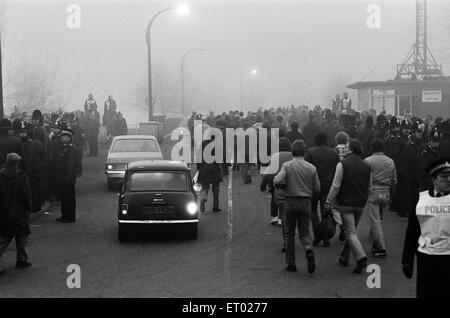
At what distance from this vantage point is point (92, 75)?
300 feet

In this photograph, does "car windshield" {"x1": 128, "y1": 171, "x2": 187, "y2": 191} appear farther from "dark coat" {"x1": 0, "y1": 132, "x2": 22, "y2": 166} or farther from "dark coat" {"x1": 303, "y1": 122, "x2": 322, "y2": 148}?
"dark coat" {"x1": 303, "y1": 122, "x2": 322, "y2": 148}

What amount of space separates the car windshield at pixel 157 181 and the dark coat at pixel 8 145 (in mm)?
2267

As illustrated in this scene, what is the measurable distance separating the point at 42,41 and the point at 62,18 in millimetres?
6606

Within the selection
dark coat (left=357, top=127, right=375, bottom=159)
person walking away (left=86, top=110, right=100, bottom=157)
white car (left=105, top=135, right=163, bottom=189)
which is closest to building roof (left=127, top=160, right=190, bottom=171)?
dark coat (left=357, top=127, right=375, bottom=159)

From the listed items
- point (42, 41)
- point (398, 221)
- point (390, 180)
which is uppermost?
Result: point (42, 41)

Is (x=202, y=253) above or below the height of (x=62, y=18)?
below

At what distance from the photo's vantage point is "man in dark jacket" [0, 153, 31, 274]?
11.8 metres

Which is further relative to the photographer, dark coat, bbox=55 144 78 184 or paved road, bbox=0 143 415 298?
dark coat, bbox=55 144 78 184

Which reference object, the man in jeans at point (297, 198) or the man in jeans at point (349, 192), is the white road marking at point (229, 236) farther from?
the man in jeans at point (349, 192)

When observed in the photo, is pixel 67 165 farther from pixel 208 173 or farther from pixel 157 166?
pixel 208 173

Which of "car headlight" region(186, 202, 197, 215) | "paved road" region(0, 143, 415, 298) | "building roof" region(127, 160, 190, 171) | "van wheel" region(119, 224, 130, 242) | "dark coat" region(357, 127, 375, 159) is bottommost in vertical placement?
"paved road" region(0, 143, 415, 298)

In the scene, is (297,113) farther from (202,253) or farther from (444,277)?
(444,277)

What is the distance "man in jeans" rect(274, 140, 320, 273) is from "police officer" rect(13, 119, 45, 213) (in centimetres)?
655
